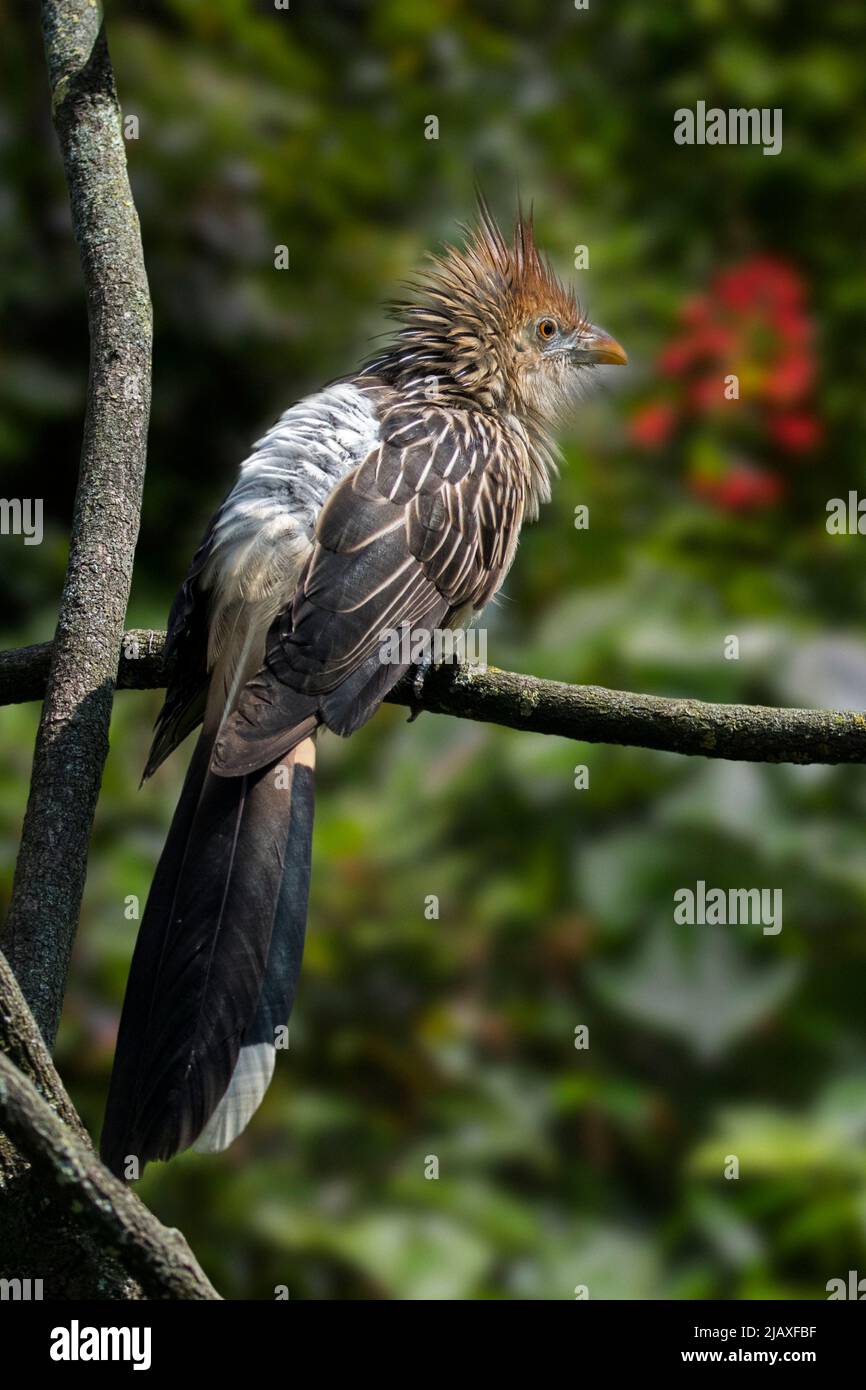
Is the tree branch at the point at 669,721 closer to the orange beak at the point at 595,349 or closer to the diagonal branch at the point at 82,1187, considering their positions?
the diagonal branch at the point at 82,1187

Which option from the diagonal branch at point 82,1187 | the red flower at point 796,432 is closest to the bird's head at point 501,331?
the red flower at point 796,432

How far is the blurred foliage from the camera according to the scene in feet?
11.1

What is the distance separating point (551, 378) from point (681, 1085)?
5.44 ft

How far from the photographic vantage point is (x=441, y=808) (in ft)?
12.1

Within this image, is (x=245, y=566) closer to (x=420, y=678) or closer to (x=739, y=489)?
(x=420, y=678)

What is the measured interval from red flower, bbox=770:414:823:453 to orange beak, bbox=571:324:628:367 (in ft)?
4.02

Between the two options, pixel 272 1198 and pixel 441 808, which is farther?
pixel 441 808

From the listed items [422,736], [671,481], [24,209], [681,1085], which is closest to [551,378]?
[422,736]

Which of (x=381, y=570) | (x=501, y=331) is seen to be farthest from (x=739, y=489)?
(x=381, y=570)

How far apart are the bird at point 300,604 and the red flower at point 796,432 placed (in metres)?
1.27

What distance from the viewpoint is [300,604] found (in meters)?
2.31

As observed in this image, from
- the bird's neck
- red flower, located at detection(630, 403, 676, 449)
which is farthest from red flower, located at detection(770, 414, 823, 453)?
the bird's neck

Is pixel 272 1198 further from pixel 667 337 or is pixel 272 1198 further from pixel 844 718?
pixel 667 337

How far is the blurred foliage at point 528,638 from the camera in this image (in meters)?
3.39
